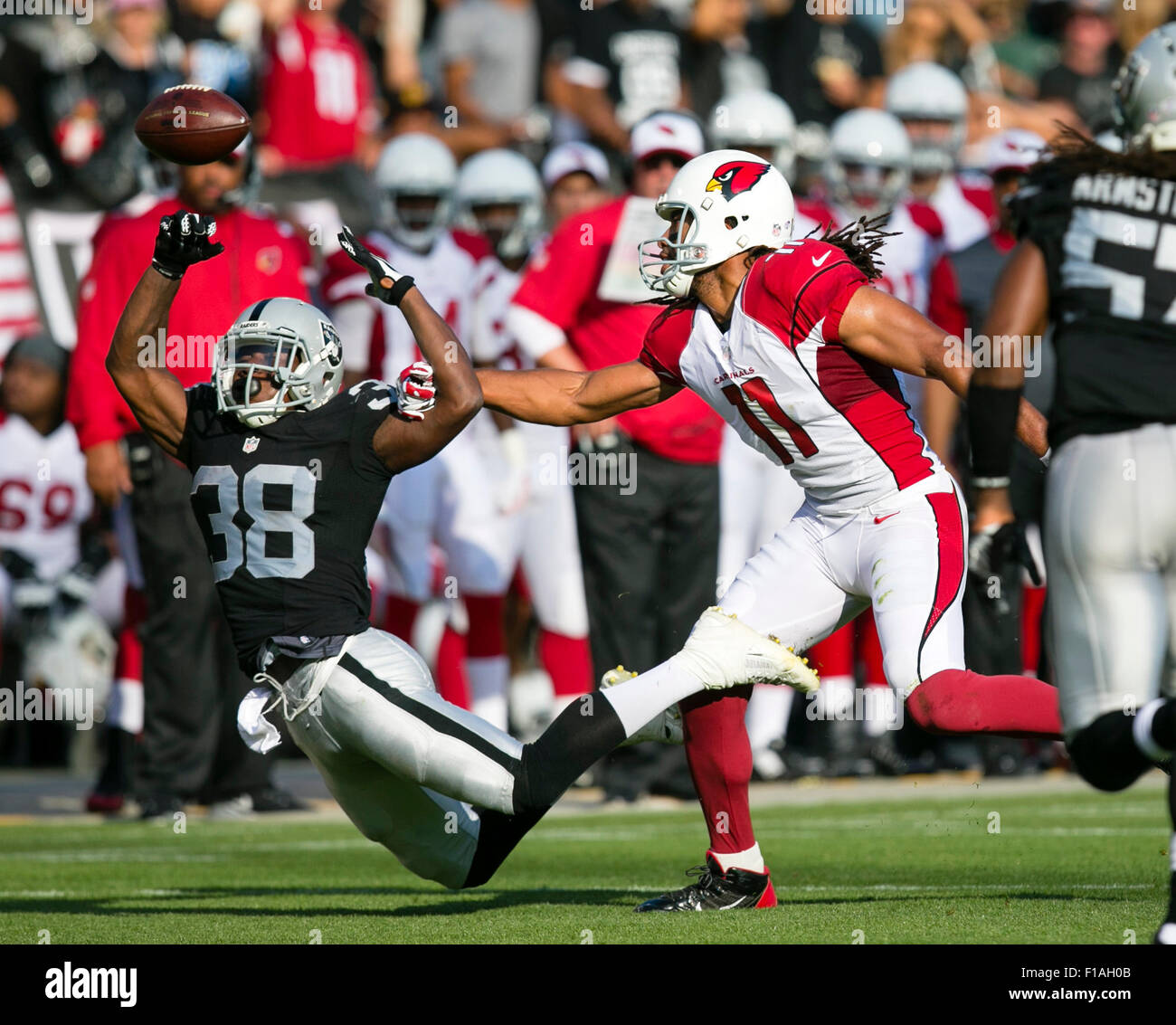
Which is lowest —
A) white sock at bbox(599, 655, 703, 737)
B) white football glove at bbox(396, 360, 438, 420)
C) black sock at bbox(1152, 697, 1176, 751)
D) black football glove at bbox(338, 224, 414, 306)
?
white sock at bbox(599, 655, 703, 737)

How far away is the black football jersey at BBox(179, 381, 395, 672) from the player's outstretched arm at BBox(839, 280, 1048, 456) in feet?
4.17

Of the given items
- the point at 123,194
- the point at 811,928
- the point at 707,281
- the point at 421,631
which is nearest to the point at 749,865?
the point at 811,928

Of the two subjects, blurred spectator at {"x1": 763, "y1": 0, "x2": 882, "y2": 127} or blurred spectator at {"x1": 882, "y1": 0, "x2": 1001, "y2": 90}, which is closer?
blurred spectator at {"x1": 882, "y1": 0, "x2": 1001, "y2": 90}

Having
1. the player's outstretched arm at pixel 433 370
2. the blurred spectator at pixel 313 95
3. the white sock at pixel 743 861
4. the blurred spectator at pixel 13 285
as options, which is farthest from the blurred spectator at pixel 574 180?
the white sock at pixel 743 861

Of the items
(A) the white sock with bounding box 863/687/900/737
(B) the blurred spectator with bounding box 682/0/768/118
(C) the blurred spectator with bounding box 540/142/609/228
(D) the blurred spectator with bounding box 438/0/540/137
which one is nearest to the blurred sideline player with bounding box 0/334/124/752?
(C) the blurred spectator with bounding box 540/142/609/228

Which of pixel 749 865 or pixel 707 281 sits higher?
pixel 707 281

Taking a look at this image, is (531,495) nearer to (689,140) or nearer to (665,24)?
(689,140)

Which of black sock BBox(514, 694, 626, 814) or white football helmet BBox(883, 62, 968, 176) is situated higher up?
white football helmet BBox(883, 62, 968, 176)

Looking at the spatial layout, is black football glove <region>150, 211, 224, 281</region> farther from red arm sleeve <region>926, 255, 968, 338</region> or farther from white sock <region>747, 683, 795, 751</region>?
red arm sleeve <region>926, 255, 968, 338</region>

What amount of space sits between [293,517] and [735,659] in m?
1.23

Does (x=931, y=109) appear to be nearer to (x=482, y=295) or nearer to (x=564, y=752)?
(x=482, y=295)

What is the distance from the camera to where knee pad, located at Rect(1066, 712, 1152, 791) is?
4246 mm

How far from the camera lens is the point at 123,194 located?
10984mm

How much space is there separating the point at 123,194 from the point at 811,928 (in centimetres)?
712
